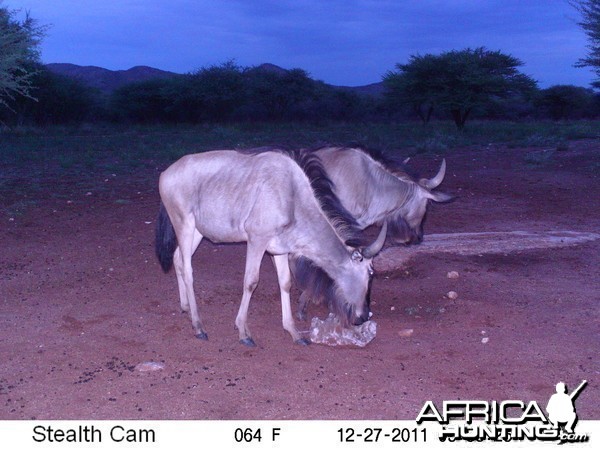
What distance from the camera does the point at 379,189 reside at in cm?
753

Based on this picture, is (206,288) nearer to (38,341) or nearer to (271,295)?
(271,295)

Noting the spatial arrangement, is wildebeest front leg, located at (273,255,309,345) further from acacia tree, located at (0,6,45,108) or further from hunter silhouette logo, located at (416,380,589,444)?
acacia tree, located at (0,6,45,108)

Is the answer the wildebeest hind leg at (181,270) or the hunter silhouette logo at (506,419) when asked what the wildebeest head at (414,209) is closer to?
the wildebeest hind leg at (181,270)

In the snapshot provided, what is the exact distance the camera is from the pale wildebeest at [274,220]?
18.9 feet

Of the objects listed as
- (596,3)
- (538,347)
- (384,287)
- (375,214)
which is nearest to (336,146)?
(375,214)

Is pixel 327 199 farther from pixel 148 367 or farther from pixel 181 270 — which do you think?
pixel 148 367

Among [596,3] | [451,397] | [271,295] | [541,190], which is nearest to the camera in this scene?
[451,397]

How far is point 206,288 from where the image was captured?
7535 mm

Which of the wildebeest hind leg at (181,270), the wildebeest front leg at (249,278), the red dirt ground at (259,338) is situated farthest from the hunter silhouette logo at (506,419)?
the wildebeest hind leg at (181,270)

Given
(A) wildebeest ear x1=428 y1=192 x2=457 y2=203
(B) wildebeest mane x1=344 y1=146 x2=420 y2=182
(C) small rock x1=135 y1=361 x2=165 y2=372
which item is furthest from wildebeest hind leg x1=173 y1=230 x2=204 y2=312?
(A) wildebeest ear x1=428 y1=192 x2=457 y2=203

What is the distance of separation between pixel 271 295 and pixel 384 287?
4.35 ft

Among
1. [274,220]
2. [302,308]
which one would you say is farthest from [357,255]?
[302,308]

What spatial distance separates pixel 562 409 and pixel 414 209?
3658mm

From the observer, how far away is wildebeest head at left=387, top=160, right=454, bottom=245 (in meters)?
7.64
